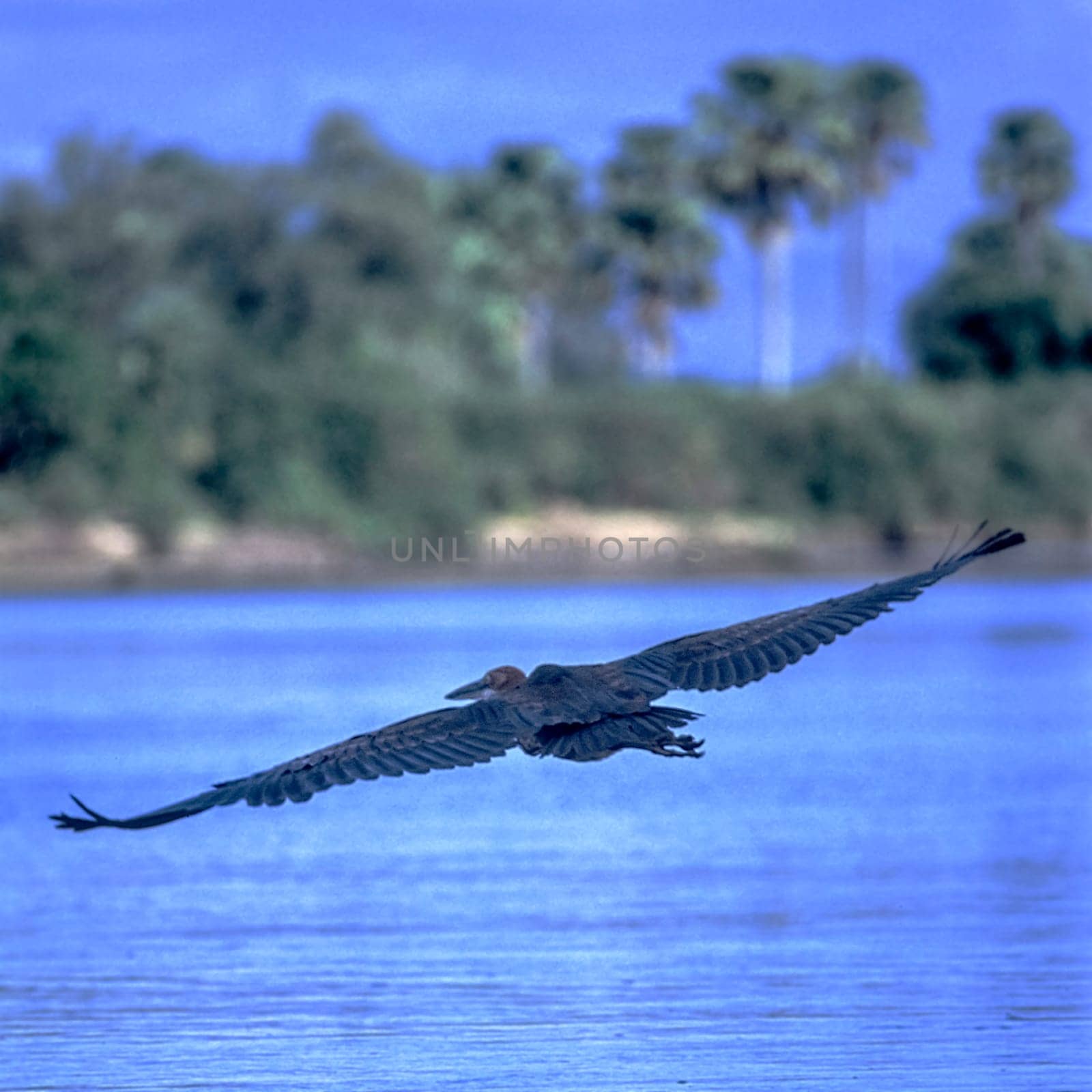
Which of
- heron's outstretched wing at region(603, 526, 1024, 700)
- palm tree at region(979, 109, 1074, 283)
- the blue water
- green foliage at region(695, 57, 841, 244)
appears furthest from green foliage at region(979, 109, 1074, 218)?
heron's outstretched wing at region(603, 526, 1024, 700)

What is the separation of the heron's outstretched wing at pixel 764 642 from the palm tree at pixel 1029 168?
81.5 meters

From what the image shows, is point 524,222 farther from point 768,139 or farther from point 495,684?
point 495,684

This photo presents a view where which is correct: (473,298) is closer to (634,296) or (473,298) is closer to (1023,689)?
(634,296)

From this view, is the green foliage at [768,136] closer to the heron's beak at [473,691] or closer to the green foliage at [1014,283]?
the green foliage at [1014,283]

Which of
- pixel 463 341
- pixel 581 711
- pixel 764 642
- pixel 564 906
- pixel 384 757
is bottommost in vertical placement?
pixel 564 906

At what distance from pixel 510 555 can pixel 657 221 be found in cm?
1206

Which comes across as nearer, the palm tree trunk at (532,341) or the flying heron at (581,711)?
the flying heron at (581,711)

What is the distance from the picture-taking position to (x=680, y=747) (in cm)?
892

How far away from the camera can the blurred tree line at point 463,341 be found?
64.6 meters

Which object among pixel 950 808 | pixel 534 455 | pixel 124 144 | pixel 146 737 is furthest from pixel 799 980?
pixel 124 144

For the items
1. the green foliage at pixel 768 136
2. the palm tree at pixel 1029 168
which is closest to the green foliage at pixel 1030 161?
the palm tree at pixel 1029 168

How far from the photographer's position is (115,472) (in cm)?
6253

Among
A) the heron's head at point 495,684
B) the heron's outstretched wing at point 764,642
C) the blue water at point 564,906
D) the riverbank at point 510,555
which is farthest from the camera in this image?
the riverbank at point 510,555

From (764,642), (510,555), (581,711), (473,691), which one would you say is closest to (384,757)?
(581,711)
